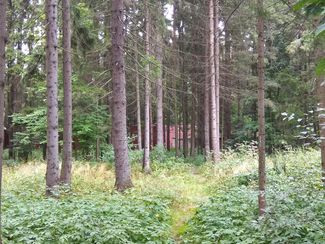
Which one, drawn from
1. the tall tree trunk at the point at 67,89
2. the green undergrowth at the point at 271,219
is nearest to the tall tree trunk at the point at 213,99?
the tall tree trunk at the point at 67,89

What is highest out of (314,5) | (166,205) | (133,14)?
(133,14)

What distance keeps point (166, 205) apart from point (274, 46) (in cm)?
1996

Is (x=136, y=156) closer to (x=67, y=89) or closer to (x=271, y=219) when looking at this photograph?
(x=67, y=89)

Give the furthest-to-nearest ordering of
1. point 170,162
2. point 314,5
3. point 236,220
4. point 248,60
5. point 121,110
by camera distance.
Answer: point 248,60
point 170,162
point 121,110
point 236,220
point 314,5

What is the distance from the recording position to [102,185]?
422 inches

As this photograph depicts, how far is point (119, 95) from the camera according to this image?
9.77 m

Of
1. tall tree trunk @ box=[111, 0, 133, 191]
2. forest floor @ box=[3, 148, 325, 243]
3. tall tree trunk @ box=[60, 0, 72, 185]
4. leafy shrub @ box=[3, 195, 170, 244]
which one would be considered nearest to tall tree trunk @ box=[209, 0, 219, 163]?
forest floor @ box=[3, 148, 325, 243]

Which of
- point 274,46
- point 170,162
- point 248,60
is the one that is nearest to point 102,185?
point 170,162

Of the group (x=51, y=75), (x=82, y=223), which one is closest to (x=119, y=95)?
(x=51, y=75)

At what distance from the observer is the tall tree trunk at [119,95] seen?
975cm

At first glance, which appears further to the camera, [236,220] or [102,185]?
[102,185]

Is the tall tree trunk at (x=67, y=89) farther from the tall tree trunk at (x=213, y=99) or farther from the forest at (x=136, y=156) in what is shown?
the tall tree trunk at (x=213, y=99)

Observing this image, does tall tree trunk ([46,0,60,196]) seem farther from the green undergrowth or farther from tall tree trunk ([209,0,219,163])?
tall tree trunk ([209,0,219,163])

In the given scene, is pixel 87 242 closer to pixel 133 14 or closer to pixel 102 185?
pixel 102 185
